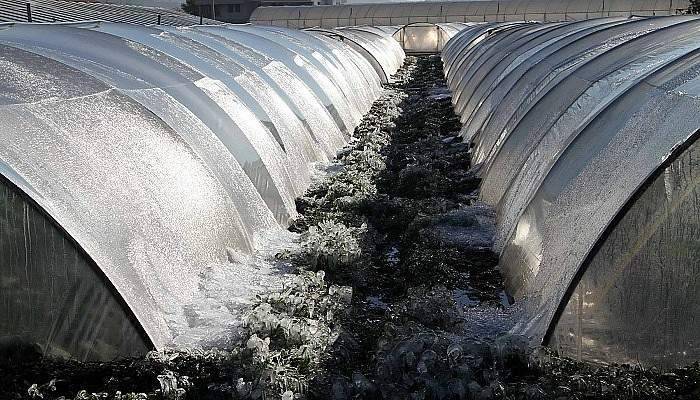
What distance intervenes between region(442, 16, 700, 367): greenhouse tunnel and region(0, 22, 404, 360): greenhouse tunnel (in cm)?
255

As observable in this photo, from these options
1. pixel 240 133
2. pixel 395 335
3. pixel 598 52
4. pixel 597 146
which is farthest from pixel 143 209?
pixel 598 52

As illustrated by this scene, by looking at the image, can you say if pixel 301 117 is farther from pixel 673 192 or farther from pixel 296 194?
pixel 673 192

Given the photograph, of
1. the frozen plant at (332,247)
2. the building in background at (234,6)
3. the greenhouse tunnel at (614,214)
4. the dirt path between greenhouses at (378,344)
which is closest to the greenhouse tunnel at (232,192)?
the greenhouse tunnel at (614,214)

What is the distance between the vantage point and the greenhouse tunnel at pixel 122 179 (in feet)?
15.8

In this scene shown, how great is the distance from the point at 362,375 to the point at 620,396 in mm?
1476

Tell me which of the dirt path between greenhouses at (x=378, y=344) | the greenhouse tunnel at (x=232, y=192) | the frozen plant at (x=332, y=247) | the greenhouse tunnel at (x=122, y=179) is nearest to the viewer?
the dirt path between greenhouses at (x=378, y=344)

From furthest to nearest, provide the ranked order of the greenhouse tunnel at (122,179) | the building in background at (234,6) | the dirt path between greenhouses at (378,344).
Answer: the building in background at (234,6) → the greenhouse tunnel at (122,179) → the dirt path between greenhouses at (378,344)

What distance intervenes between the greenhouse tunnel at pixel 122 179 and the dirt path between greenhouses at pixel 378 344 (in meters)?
0.35

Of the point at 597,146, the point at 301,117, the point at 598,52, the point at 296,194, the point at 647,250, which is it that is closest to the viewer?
the point at 647,250

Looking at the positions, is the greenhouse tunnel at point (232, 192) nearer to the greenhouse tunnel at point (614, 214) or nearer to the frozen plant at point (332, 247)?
the greenhouse tunnel at point (614, 214)

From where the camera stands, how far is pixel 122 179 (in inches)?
226

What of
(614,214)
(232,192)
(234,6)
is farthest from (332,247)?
(234,6)

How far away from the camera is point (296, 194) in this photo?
9375 millimetres

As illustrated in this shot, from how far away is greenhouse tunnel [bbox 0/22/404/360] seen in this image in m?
4.82
